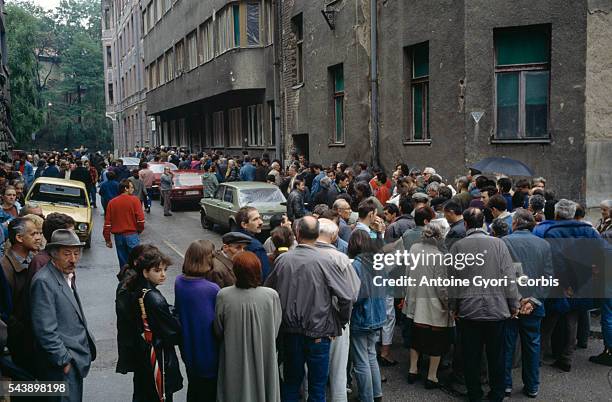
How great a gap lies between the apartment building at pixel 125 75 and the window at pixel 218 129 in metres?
14.3

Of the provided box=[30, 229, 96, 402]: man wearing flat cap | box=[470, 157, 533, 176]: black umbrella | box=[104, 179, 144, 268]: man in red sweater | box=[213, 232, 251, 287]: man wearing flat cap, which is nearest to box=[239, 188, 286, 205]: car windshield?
box=[104, 179, 144, 268]: man in red sweater

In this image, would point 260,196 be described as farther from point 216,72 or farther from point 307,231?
point 216,72

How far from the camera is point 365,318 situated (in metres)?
6.09

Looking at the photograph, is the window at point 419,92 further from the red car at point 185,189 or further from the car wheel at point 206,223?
the red car at point 185,189

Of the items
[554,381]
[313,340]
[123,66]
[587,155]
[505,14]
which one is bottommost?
[554,381]

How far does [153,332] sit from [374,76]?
12939 millimetres

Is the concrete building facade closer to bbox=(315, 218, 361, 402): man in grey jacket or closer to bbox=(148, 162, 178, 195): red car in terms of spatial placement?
bbox=(315, 218, 361, 402): man in grey jacket

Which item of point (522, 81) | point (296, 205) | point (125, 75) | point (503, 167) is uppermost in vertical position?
point (125, 75)

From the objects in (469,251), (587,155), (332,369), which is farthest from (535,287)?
(587,155)

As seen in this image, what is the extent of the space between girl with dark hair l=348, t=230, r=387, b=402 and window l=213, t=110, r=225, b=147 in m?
27.0

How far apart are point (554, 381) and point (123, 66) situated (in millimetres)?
60755

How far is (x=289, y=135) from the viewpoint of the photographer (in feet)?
77.4

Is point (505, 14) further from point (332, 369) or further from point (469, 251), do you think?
point (332, 369)

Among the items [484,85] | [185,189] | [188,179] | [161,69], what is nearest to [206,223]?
[185,189]
